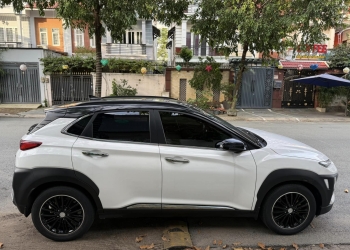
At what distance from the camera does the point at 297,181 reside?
3174 millimetres

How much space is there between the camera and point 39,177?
2.89 metres

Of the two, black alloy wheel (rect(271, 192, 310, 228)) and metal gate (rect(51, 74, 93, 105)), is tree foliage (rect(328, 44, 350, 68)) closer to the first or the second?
metal gate (rect(51, 74, 93, 105))

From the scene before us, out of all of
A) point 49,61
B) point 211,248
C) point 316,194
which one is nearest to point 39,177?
point 211,248

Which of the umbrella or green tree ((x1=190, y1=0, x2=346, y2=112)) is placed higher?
green tree ((x1=190, y1=0, x2=346, y2=112))

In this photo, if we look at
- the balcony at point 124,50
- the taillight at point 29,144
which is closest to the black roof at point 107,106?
the taillight at point 29,144

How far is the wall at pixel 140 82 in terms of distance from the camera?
17250mm

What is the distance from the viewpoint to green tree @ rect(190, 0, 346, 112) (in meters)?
11.4

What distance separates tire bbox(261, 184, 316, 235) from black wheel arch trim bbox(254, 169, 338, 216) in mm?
79

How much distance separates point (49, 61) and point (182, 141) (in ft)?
52.7

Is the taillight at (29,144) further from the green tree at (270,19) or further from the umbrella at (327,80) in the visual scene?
the umbrella at (327,80)

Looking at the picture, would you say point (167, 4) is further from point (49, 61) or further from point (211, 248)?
point (211, 248)

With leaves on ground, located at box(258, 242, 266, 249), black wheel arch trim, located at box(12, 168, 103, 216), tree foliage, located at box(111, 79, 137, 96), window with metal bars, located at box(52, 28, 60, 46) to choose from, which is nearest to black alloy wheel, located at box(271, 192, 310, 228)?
leaves on ground, located at box(258, 242, 266, 249)

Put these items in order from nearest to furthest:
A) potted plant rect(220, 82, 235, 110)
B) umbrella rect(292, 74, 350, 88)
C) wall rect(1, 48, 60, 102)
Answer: umbrella rect(292, 74, 350, 88) < potted plant rect(220, 82, 235, 110) < wall rect(1, 48, 60, 102)

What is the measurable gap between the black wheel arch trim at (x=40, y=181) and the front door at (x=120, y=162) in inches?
2.8
